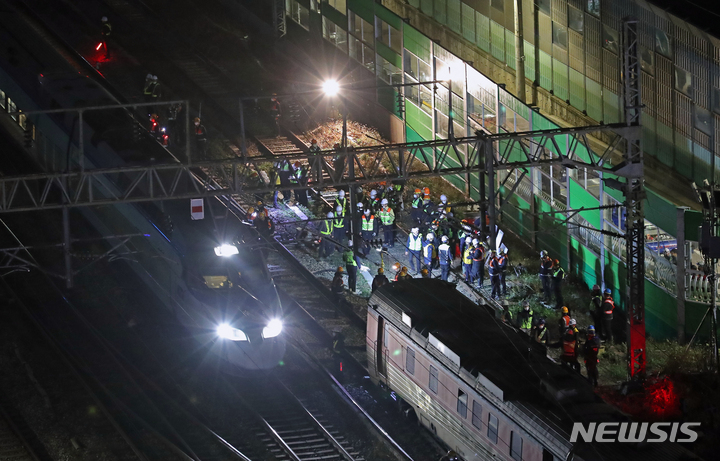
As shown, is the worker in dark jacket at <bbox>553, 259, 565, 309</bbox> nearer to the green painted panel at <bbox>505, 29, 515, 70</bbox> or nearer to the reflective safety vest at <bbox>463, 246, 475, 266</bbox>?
the reflective safety vest at <bbox>463, 246, 475, 266</bbox>

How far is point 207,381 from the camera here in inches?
1024

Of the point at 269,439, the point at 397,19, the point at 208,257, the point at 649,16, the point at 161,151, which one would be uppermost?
the point at 397,19

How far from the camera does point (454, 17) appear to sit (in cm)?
4262

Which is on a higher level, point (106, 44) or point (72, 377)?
point (106, 44)

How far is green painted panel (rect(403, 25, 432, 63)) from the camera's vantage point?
124 feet

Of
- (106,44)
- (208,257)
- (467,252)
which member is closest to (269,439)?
(208,257)

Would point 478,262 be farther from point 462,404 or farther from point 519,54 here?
point 519,54

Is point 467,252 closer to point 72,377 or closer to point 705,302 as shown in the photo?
point 705,302

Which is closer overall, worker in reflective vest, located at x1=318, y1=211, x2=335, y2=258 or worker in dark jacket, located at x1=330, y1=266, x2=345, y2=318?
worker in dark jacket, located at x1=330, y1=266, x2=345, y2=318

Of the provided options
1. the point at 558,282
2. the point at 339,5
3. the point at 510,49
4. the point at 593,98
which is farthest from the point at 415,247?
the point at 339,5

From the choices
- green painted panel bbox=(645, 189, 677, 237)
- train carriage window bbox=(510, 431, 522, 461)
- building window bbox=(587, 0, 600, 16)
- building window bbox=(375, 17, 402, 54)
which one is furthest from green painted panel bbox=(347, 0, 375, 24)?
train carriage window bbox=(510, 431, 522, 461)

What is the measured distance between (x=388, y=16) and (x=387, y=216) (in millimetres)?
11285

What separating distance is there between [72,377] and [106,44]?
24163 mm

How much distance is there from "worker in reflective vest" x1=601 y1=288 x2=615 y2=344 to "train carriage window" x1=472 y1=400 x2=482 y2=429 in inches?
324
